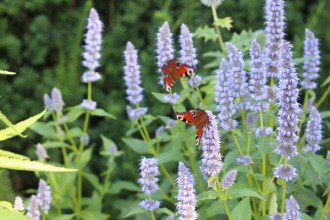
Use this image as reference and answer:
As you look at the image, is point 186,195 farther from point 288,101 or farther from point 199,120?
point 288,101

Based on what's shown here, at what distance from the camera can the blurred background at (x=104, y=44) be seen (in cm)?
529

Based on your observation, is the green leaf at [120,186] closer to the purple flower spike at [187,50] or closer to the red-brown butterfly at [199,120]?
the purple flower spike at [187,50]

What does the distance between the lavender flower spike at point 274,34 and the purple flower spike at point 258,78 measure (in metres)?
0.08

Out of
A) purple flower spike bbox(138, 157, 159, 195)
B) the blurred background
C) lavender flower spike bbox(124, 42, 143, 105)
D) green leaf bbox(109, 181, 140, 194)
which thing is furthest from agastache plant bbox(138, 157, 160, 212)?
the blurred background

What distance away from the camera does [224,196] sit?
2910mm

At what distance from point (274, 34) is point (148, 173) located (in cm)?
95

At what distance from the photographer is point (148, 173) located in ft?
10.1

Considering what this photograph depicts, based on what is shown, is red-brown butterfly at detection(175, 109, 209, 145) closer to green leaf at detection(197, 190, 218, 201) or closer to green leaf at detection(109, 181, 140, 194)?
green leaf at detection(197, 190, 218, 201)

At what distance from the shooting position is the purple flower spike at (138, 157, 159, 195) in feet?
9.95

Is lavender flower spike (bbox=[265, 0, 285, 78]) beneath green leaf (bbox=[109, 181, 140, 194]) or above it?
above

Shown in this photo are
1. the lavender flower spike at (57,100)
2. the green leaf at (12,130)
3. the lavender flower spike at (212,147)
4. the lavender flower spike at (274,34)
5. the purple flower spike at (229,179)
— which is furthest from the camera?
the lavender flower spike at (57,100)

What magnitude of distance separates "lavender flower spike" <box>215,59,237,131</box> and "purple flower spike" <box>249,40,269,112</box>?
12 cm

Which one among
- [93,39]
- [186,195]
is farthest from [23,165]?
[93,39]

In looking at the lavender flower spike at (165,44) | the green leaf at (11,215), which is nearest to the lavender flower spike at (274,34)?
the lavender flower spike at (165,44)
